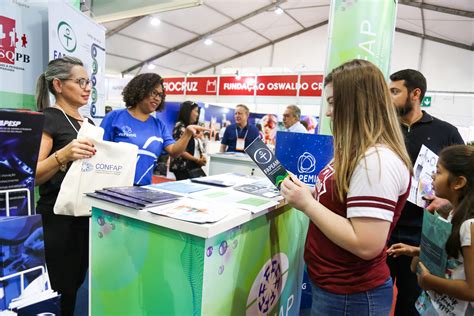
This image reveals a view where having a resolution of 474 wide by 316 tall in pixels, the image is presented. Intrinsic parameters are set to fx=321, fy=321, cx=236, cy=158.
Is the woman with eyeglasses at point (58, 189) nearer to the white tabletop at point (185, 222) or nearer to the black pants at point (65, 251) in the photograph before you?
the black pants at point (65, 251)

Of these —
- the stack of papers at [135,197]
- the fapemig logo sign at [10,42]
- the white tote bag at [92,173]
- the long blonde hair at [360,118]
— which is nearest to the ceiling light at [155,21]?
the fapemig logo sign at [10,42]

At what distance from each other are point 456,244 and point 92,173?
1.46m

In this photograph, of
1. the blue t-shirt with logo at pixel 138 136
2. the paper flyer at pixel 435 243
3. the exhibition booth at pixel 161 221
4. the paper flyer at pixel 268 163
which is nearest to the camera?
the exhibition booth at pixel 161 221

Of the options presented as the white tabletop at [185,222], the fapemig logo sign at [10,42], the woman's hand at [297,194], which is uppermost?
the fapemig logo sign at [10,42]

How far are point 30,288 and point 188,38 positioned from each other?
12.9 metres

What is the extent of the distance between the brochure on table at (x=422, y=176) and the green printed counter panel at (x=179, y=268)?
850mm

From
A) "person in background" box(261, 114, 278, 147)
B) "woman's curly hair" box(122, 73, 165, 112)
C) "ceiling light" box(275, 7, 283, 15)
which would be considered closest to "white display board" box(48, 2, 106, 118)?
"woman's curly hair" box(122, 73, 165, 112)

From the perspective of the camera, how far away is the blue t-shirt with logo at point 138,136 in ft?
6.06

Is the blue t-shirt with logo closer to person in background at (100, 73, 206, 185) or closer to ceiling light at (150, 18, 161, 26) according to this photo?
person in background at (100, 73, 206, 185)

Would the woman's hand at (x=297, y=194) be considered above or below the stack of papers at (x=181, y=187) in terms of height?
above

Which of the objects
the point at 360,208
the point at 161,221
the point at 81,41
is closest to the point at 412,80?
the point at 360,208

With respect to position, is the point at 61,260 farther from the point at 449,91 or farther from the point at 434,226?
the point at 449,91

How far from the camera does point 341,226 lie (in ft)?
2.95

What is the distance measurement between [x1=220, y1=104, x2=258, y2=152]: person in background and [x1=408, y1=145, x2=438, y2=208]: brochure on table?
2.73 m
